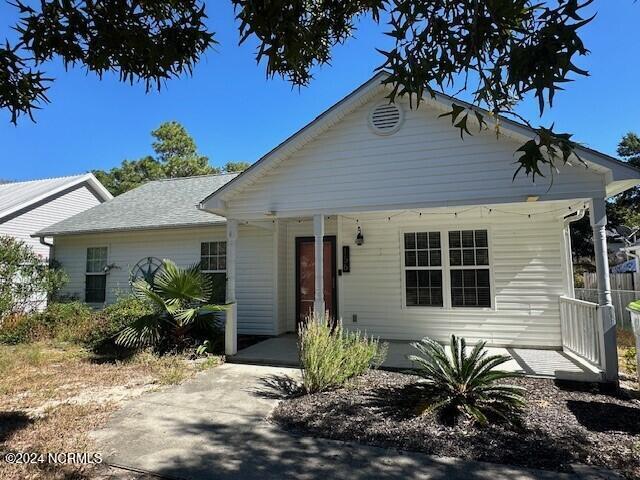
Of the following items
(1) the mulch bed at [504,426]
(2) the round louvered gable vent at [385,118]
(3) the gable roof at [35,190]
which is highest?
(3) the gable roof at [35,190]

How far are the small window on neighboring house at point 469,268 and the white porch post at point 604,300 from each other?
2.42 m

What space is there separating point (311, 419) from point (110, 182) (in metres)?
38.7

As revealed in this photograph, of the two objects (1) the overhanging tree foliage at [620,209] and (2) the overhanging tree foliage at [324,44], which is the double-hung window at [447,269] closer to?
(2) the overhanging tree foliage at [324,44]

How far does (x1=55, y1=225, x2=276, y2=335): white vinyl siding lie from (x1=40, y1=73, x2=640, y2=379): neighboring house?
4 cm

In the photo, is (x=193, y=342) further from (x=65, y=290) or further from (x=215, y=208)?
(x=65, y=290)

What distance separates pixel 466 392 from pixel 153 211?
10435mm

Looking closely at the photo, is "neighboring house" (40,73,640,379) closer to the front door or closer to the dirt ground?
the front door

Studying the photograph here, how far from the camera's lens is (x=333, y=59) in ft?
14.7

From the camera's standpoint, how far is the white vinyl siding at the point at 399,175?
6.34 metres

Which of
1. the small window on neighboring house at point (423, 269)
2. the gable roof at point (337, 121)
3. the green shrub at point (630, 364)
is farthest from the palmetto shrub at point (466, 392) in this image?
the small window on neighboring house at point (423, 269)

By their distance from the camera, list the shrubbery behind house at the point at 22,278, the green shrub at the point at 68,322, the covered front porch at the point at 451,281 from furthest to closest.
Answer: the shrubbery behind house at the point at 22,278 → the green shrub at the point at 68,322 → the covered front porch at the point at 451,281

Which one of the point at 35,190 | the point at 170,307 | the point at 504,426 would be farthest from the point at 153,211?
the point at 504,426

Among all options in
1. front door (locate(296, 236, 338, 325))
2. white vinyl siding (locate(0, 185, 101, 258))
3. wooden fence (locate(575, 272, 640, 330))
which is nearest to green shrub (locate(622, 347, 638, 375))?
wooden fence (locate(575, 272, 640, 330))

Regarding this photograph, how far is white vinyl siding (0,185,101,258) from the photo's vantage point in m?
14.1
